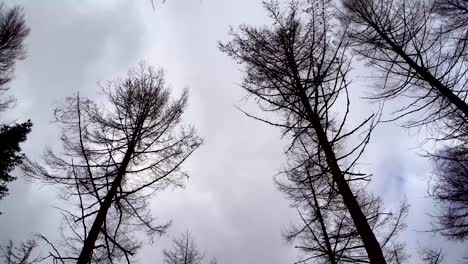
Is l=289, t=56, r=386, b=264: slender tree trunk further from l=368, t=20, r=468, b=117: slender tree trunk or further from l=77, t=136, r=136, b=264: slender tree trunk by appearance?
l=368, t=20, r=468, b=117: slender tree trunk

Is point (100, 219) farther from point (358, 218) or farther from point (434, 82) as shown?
point (434, 82)

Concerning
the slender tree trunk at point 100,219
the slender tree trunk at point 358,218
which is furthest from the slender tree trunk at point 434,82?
the slender tree trunk at point 100,219

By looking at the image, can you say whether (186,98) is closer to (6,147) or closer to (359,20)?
(359,20)

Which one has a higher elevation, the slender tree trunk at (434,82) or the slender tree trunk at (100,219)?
the slender tree trunk at (434,82)

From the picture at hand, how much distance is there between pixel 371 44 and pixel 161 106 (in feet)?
21.9

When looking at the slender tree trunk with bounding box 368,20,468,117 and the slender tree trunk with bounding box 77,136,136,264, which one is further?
the slender tree trunk with bounding box 368,20,468,117

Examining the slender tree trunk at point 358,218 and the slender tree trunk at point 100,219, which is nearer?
the slender tree trunk at point 100,219

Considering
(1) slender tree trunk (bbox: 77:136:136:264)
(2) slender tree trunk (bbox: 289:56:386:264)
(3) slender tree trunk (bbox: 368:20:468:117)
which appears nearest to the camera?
(1) slender tree trunk (bbox: 77:136:136:264)

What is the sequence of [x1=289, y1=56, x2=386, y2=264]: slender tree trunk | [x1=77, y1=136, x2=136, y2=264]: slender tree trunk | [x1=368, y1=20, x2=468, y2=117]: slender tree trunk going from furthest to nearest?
1. [x1=368, y1=20, x2=468, y2=117]: slender tree trunk
2. [x1=289, y1=56, x2=386, y2=264]: slender tree trunk
3. [x1=77, y1=136, x2=136, y2=264]: slender tree trunk

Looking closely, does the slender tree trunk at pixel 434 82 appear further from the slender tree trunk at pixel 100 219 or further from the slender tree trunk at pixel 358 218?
the slender tree trunk at pixel 100 219

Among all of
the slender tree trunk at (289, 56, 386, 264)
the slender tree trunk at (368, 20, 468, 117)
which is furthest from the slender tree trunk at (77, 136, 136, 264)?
the slender tree trunk at (368, 20, 468, 117)

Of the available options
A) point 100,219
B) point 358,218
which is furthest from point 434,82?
point 100,219

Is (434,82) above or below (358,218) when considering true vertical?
above

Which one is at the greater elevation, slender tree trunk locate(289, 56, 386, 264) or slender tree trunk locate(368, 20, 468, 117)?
slender tree trunk locate(368, 20, 468, 117)
